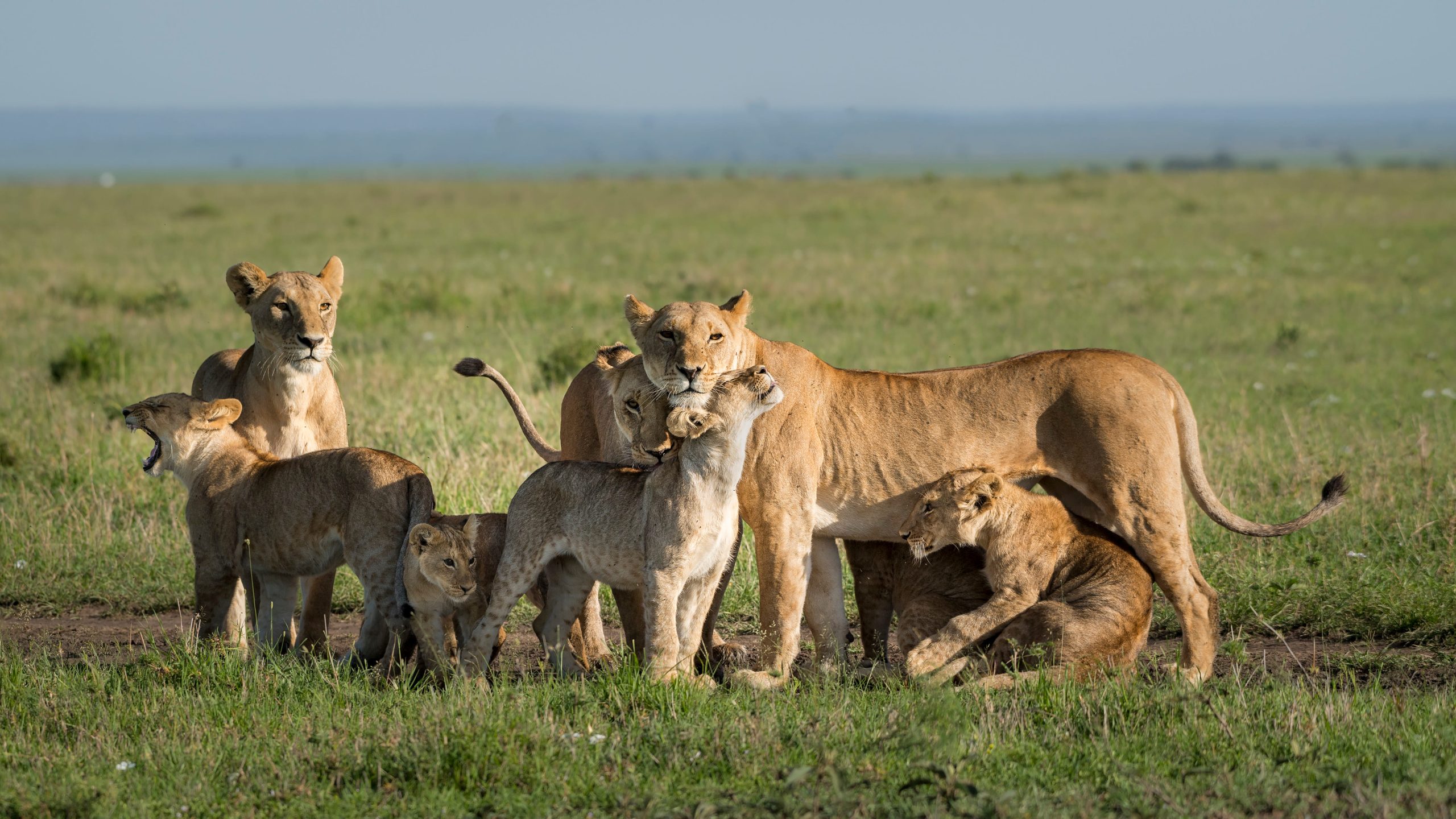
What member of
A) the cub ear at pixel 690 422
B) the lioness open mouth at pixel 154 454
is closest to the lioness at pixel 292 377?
the lioness open mouth at pixel 154 454

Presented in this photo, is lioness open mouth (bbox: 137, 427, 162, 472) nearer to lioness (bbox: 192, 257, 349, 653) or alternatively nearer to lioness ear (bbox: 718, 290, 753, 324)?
lioness (bbox: 192, 257, 349, 653)

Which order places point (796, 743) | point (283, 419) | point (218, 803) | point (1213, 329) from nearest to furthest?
point (218, 803)
point (796, 743)
point (283, 419)
point (1213, 329)

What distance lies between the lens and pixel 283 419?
6.23m

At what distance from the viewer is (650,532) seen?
4961 mm

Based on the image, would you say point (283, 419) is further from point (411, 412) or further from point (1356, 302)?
point (1356, 302)

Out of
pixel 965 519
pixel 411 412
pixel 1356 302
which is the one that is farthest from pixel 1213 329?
pixel 965 519

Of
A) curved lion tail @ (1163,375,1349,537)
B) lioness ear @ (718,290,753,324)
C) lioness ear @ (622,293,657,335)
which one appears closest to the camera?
lioness ear @ (622,293,657,335)

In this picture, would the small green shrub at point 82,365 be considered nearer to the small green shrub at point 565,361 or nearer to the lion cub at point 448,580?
the small green shrub at point 565,361

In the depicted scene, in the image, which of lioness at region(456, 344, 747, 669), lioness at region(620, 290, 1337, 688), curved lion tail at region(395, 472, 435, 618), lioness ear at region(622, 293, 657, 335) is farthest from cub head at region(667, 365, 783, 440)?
curved lion tail at region(395, 472, 435, 618)

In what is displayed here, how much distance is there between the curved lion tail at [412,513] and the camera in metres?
5.29

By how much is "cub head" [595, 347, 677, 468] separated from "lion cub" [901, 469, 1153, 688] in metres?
1.11

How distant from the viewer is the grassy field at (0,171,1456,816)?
4133 millimetres

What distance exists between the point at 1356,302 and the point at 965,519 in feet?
42.3

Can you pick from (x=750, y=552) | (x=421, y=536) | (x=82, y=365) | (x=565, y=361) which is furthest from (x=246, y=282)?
(x=82, y=365)
